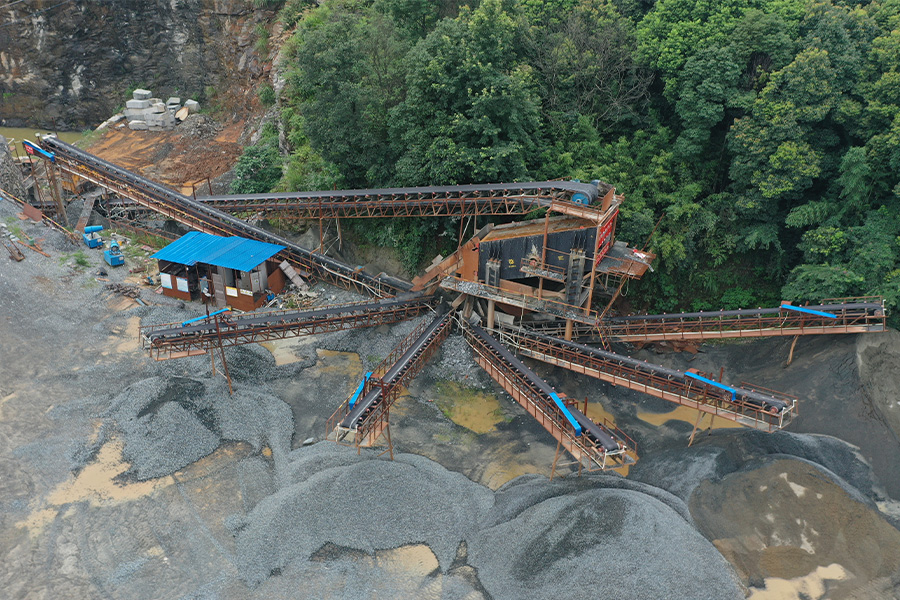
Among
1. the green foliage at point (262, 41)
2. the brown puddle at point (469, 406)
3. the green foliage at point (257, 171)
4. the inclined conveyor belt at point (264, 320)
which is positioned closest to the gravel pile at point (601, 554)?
the brown puddle at point (469, 406)

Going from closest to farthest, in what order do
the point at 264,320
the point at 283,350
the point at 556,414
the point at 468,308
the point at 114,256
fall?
the point at 556,414
the point at 264,320
the point at 468,308
the point at 283,350
the point at 114,256

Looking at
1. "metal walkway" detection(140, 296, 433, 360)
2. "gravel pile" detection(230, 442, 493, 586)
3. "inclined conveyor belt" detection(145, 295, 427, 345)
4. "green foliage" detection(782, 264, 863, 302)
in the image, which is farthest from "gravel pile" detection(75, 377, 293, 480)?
"green foliage" detection(782, 264, 863, 302)

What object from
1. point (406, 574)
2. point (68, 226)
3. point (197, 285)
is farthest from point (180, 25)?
point (406, 574)

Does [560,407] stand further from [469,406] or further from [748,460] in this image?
[748,460]

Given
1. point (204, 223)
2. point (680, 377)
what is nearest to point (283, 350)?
point (204, 223)

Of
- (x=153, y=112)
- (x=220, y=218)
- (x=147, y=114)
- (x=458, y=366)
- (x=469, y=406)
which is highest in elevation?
(x=153, y=112)

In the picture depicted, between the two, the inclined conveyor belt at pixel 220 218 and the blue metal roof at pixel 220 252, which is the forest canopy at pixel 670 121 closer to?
the inclined conveyor belt at pixel 220 218

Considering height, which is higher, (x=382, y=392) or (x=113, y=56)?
(x=113, y=56)
